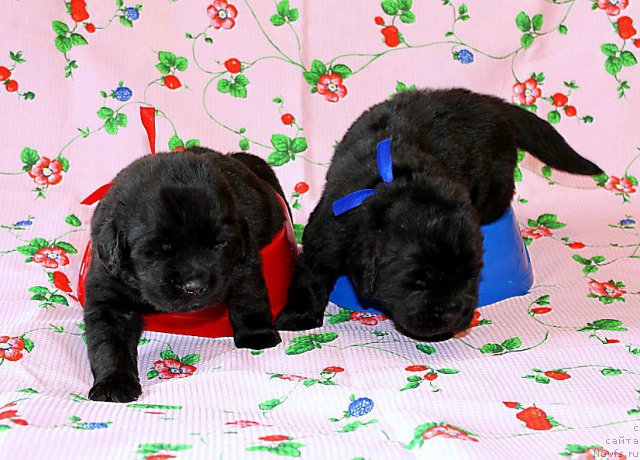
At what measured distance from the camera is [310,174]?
407 cm

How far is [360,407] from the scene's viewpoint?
7.45ft

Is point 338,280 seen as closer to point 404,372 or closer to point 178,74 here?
point 404,372

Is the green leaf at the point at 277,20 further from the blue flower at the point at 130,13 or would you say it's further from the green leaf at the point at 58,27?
the green leaf at the point at 58,27

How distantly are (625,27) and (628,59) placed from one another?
153 mm

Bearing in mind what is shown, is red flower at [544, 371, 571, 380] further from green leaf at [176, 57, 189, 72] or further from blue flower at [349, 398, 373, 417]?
green leaf at [176, 57, 189, 72]

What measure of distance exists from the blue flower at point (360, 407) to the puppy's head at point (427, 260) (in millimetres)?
359

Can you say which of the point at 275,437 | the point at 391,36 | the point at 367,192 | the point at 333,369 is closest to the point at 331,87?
the point at 391,36

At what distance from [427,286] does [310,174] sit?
5.34 feet

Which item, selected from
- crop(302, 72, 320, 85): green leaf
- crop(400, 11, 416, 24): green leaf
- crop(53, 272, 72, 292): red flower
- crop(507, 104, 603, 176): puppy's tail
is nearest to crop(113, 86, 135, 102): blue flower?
crop(302, 72, 320, 85): green leaf

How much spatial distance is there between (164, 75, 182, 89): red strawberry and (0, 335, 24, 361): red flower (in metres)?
1.72

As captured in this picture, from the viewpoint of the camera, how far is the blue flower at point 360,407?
2.25 m

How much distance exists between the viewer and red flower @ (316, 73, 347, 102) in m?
4.11

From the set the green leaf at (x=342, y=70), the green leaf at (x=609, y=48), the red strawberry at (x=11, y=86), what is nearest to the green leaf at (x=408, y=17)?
the green leaf at (x=342, y=70)

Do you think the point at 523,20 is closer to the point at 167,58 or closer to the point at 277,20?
the point at 277,20
